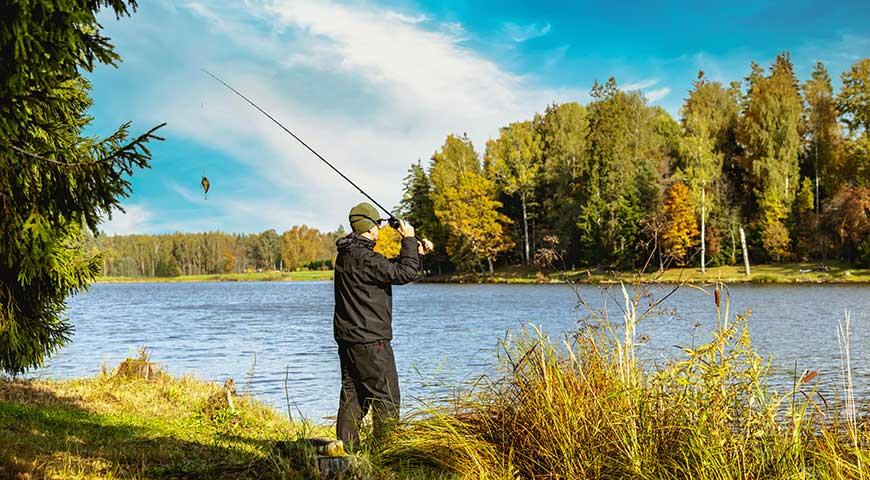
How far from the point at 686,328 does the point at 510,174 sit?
44.3 meters

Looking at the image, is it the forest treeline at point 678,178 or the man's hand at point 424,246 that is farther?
the forest treeline at point 678,178

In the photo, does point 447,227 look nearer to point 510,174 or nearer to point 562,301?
point 510,174

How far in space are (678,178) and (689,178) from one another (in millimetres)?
876

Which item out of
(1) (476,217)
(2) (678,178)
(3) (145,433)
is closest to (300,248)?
(1) (476,217)

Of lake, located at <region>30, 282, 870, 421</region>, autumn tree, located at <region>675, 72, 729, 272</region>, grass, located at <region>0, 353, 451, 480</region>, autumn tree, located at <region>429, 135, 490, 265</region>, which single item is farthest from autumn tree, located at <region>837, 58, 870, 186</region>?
grass, located at <region>0, 353, 451, 480</region>

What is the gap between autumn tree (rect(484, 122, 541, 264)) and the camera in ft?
206

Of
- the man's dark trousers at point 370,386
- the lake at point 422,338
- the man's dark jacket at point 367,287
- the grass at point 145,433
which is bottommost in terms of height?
the lake at point 422,338

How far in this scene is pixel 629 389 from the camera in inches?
193

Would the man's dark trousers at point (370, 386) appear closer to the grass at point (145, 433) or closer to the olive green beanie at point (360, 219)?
the grass at point (145, 433)

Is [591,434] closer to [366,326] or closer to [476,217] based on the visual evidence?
[366,326]

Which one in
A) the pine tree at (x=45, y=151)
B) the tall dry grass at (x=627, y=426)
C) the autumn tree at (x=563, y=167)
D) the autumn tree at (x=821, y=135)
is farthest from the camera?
the autumn tree at (x=563, y=167)

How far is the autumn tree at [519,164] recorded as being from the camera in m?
62.8

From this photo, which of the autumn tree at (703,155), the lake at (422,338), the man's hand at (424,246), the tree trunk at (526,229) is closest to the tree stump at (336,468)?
the lake at (422,338)

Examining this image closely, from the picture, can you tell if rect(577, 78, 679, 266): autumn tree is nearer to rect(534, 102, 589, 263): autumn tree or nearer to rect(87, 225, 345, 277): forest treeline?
rect(534, 102, 589, 263): autumn tree
